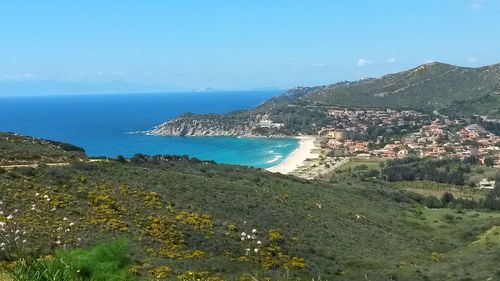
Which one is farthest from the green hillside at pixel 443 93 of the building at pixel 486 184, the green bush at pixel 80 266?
the green bush at pixel 80 266

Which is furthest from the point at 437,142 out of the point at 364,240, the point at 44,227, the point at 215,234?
the point at 44,227

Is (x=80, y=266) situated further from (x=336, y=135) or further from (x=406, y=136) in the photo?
(x=336, y=135)

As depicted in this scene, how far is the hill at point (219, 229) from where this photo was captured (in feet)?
56.6

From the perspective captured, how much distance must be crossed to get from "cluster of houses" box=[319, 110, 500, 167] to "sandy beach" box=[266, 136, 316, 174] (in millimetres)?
4713

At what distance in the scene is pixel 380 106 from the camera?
178375 millimetres

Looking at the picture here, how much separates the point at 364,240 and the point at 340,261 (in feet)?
20.1

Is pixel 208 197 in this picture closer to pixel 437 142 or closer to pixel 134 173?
pixel 134 173

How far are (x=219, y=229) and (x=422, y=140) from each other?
322 feet

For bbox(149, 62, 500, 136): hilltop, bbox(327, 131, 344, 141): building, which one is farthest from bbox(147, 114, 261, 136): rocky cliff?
bbox(327, 131, 344, 141): building

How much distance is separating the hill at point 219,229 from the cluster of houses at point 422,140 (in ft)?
196

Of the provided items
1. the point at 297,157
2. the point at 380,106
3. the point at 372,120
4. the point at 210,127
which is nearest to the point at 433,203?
the point at 297,157

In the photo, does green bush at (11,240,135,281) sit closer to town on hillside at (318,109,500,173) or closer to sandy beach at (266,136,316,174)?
sandy beach at (266,136,316,174)

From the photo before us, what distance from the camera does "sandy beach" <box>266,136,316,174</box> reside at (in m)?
86.3

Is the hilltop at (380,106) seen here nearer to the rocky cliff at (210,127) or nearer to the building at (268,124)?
the rocky cliff at (210,127)
